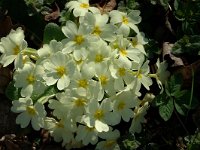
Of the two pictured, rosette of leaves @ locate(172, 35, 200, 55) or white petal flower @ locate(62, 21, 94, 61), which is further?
rosette of leaves @ locate(172, 35, 200, 55)

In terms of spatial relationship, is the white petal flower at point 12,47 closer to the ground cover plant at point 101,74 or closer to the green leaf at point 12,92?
the ground cover plant at point 101,74

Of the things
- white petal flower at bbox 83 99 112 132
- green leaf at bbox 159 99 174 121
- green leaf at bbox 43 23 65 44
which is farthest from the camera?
green leaf at bbox 43 23 65 44

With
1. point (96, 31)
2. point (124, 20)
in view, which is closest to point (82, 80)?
point (96, 31)

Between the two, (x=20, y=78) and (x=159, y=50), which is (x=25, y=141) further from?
(x=159, y=50)

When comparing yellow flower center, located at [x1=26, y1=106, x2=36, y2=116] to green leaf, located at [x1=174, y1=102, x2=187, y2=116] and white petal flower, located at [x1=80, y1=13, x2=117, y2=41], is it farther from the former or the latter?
green leaf, located at [x1=174, y1=102, x2=187, y2=116]

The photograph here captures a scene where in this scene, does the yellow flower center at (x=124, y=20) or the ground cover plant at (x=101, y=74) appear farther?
the yellow flower center at (x=124, y=20)

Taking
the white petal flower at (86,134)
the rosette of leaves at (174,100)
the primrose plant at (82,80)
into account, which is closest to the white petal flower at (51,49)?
the primrose plant at (82,80)

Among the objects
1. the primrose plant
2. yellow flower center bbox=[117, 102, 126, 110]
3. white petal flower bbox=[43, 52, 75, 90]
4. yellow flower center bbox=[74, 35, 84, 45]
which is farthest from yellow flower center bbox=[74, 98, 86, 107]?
yellow flower center bbox=[74, 35, 84, 45]

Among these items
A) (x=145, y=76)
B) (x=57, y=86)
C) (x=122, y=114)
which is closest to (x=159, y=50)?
(x=145, y=76)
